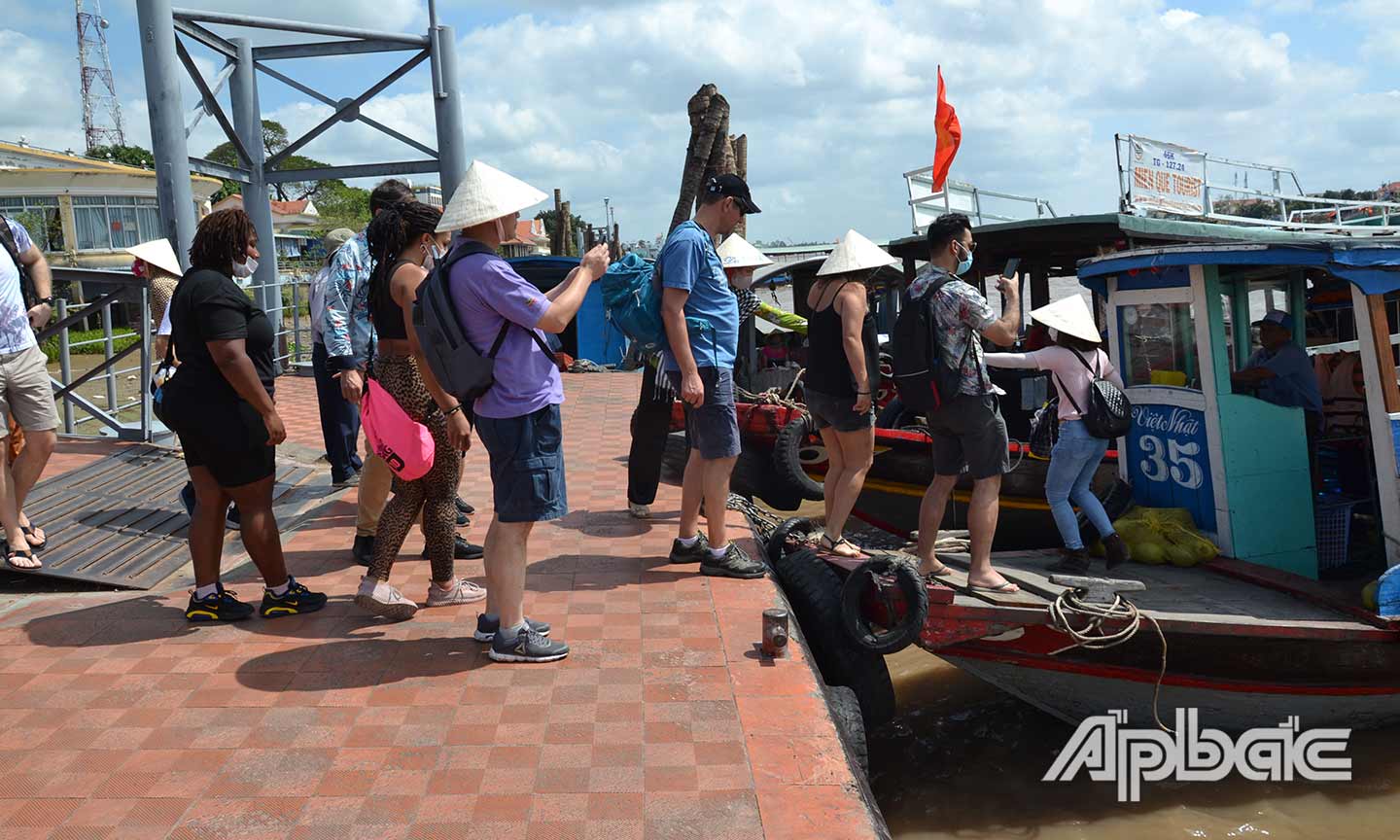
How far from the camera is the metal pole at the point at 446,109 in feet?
36.4

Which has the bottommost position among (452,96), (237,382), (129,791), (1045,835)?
(1045,835)

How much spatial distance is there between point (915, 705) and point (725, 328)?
2.45 meters

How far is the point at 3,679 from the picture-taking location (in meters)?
3.98

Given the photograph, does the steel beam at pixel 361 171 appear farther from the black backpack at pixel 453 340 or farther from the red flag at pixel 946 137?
the black backpack at pixel 453 340

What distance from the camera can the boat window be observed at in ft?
18.3

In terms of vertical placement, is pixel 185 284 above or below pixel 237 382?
above

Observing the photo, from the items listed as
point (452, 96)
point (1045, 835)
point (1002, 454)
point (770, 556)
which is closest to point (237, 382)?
point (770, 556)

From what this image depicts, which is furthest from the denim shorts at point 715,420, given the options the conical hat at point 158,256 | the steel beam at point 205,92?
the steel beam at point 205,92

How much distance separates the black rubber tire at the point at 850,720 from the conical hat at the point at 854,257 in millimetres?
2015

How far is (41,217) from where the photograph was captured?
113 feet

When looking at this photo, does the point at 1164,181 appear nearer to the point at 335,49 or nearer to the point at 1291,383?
the point at 1291,383

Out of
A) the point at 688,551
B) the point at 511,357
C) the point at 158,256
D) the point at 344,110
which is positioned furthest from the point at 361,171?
the point at 511,357

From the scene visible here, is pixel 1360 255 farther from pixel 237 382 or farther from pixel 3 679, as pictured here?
pixel 3 679

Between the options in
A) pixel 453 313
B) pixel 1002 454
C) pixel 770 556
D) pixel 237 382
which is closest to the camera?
pixel 453 313
